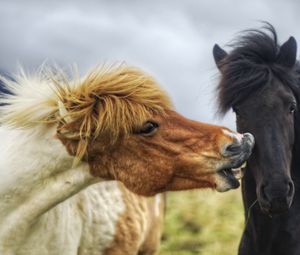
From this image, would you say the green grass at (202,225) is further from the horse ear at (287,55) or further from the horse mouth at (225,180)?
the horse mouth at (225,180)

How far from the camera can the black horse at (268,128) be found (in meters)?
4.07

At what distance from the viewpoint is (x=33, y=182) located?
3.60 m

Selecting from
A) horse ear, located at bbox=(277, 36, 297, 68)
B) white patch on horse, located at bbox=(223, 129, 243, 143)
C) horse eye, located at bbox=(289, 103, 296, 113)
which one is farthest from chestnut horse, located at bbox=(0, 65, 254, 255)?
horse ear, located at bbox=(277, 36, 297, 68)

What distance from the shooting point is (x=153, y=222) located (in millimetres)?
5770

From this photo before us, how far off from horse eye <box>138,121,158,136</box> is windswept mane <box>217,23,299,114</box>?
107cm

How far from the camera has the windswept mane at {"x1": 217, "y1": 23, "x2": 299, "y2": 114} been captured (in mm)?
4418

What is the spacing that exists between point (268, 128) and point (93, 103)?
1421 mm

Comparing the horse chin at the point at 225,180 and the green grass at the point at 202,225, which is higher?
the horse chin at the point at 225,180

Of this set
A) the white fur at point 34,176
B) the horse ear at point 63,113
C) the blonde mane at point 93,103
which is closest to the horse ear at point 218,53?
the blonde mane at point 93,103

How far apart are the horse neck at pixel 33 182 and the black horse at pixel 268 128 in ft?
4.69

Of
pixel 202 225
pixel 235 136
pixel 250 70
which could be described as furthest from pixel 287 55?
pixel 202 225

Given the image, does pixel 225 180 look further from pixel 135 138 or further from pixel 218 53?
pixel 218 53

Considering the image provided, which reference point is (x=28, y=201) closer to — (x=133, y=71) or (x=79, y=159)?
(x=79, y=159)

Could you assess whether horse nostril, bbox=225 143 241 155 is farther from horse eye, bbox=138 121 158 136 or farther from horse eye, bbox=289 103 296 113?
horse eye, bbox=289 103 296 113
